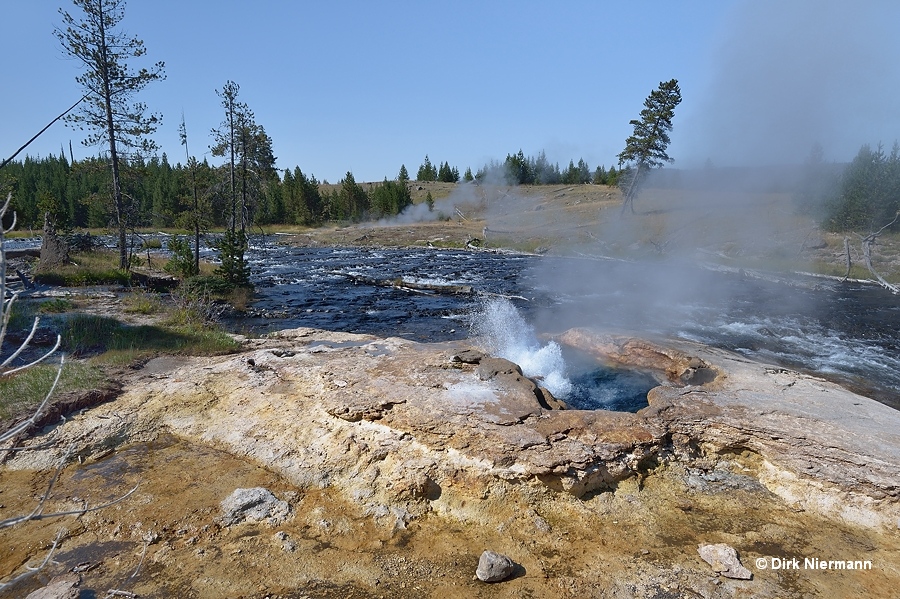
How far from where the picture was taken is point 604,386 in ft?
26.1

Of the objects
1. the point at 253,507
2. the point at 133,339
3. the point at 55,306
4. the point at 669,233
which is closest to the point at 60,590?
the point at 253,507

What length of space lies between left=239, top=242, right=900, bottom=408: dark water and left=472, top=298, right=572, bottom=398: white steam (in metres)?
0.56

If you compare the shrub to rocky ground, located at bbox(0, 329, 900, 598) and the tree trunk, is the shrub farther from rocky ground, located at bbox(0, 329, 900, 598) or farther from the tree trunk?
rocky ground, located at bbox(0, 329, 900, 598)

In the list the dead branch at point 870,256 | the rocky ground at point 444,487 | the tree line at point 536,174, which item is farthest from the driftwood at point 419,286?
the tree line at point 536,174

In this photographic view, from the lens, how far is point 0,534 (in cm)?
402

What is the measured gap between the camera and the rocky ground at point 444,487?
3627 mm

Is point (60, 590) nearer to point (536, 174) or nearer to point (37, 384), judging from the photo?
point (37, 384)

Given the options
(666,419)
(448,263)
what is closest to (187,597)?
(666,419)

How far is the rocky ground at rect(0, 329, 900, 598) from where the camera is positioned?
363 cm

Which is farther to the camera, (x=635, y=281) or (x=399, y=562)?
(x=635, y=281)

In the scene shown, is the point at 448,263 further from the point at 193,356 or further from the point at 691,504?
the point at 691,504

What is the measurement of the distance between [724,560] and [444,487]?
241cm

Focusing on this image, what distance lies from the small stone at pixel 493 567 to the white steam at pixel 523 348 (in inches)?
161

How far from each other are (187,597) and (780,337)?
13.1 m
